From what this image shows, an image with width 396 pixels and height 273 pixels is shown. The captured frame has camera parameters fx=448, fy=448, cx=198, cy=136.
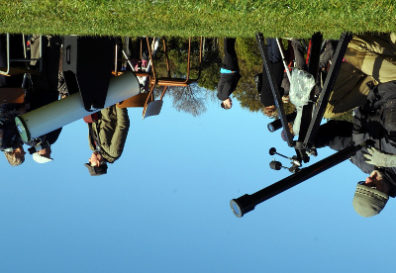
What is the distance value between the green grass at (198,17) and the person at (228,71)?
1.28 m

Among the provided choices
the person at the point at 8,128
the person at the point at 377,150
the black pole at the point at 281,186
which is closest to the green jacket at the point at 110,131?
the person at the point at 8,128

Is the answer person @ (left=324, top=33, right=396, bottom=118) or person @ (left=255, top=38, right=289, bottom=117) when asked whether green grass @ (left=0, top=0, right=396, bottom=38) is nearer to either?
person @ (left=324, top=33, right=396, bottom=118)

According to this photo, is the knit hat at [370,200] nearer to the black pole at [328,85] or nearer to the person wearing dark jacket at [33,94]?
the black pole at [328,85]

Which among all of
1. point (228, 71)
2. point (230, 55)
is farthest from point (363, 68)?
point (228, 71)

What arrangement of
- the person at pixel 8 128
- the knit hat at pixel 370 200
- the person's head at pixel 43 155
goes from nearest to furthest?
1. the knit hat at pixel 370 200
2. the person at pixel 8 128
3. the person's head at pixel 43 155

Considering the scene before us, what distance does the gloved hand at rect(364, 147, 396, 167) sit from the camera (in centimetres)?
434

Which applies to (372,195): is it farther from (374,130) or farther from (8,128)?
(8,128)

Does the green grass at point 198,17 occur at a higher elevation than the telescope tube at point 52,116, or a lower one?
higher

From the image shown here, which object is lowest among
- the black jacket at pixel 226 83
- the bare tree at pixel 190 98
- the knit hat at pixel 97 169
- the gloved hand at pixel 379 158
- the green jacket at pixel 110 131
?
the bare tree at pixel 190 98

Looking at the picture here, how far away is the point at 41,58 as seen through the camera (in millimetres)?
7145

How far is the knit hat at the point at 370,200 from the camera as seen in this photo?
4.53 m

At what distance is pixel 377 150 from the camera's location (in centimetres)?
444

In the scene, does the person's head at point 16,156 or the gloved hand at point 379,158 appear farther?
the person's head at point 16,156

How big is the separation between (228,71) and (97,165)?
2.82 m
